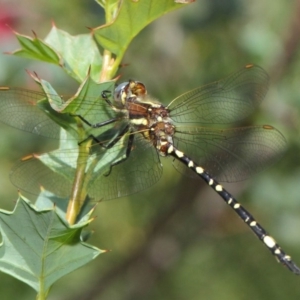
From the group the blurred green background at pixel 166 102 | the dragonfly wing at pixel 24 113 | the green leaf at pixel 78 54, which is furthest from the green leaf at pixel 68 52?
the blurred green background at pixel 166 102

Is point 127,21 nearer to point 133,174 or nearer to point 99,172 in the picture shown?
point 99,172

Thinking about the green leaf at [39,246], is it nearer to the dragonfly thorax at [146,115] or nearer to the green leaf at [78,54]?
the green leaf at [78,54]

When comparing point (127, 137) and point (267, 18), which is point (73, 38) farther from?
point (267, 18)

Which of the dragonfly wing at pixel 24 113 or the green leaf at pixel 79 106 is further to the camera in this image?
the dragonfly wing at pixel 24 113

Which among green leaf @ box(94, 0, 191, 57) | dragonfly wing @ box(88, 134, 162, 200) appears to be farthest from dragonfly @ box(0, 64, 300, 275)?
green leaf @ box(94, 0, 191, 57)

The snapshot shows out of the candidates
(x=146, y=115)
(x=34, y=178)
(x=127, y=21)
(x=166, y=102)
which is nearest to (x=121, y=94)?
(x=146, y=115)

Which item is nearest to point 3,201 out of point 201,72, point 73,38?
point 201,72
